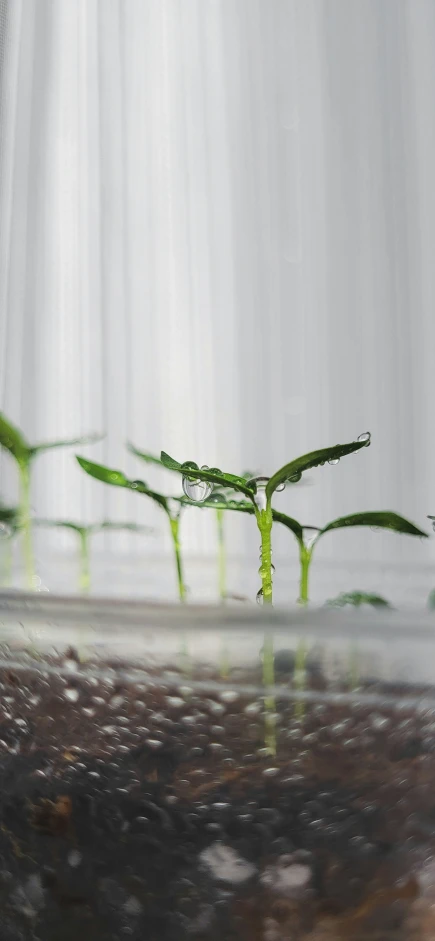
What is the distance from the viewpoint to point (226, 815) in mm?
239

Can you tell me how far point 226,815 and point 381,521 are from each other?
0.17m

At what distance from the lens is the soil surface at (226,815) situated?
23 centimetres

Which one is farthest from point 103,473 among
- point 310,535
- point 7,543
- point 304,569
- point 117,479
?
point 310,535

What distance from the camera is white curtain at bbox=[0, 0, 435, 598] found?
1279 millimetres

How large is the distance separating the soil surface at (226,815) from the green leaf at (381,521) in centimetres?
13

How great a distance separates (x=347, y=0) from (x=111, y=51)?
43cm

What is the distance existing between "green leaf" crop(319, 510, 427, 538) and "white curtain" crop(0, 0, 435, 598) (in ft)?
3.02

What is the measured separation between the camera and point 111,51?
134 cm

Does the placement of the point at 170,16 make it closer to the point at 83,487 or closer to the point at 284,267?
the point at 284,267

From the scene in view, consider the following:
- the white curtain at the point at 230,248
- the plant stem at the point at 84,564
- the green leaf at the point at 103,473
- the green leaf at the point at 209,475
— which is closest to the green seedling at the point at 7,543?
the plant stem at the point at 84,564

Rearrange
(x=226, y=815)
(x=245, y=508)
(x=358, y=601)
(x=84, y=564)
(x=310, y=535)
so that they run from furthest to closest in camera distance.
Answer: (x=310, y=535)
(x=84, y=564)
(x=358, y=601)
(x=245, y=508)
(x=226, y=815)

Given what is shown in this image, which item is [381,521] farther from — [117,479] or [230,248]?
[230,248]

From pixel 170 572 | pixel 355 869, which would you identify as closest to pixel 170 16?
pixel 170 572

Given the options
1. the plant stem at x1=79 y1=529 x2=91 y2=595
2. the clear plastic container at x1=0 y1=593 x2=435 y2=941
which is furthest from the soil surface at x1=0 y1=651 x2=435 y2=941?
the plant stem at x1=79 y1=529 x2=91 y2=595
